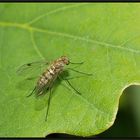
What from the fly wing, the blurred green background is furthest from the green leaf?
the blurred green background

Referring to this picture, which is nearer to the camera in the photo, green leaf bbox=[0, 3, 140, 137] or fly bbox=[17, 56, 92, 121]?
green leaf bbox=[0, 3, 140, 137]

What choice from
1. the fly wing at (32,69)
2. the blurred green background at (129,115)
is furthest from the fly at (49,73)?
the blurred green background at (129,115)

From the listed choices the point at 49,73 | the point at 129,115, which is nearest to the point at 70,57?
the point at 49,73

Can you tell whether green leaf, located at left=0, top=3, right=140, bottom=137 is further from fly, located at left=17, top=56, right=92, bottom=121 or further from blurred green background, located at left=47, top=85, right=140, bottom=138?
blurred green background, located at left=47, top=85, right=140, bottom=138

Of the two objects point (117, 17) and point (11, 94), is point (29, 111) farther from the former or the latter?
point (117, 17)

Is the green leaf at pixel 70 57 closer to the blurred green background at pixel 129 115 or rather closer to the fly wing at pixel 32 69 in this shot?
the fly wing at pixel 32 69

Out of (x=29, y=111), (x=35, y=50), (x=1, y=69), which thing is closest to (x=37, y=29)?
(x=35, y=50)
